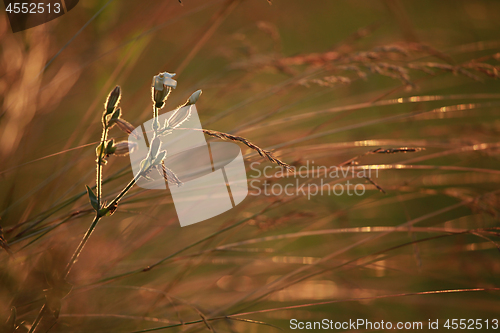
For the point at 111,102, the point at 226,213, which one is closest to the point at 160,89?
the point at 111,102

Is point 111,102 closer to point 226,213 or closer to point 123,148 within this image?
point 123,148

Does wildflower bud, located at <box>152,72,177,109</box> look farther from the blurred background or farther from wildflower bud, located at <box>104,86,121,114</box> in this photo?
the blurred background

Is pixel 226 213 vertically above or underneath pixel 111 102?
underneath

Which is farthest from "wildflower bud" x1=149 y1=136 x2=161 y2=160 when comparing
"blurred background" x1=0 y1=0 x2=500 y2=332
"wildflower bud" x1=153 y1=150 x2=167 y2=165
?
"blurred background" x1=0 y1=0 x2=500 y2=332

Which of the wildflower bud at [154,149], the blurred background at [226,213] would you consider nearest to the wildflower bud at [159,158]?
the wildflower bud at [154,149]

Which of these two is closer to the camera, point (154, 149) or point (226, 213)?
point (154, 149)

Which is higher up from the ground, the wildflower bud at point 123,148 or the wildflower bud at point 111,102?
the wildflower bud at point 111,102

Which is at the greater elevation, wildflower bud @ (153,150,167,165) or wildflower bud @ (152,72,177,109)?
wildflower bud @ (152,72,177,109)

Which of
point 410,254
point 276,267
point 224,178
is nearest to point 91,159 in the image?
point 224,178

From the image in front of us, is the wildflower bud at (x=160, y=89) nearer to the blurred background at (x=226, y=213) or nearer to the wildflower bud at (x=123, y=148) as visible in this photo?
the wildflower bud at (x=123, y=148)

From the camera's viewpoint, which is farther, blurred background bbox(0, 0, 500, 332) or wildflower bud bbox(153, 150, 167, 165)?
blurred background bbox(0, 0, 500, 332)
